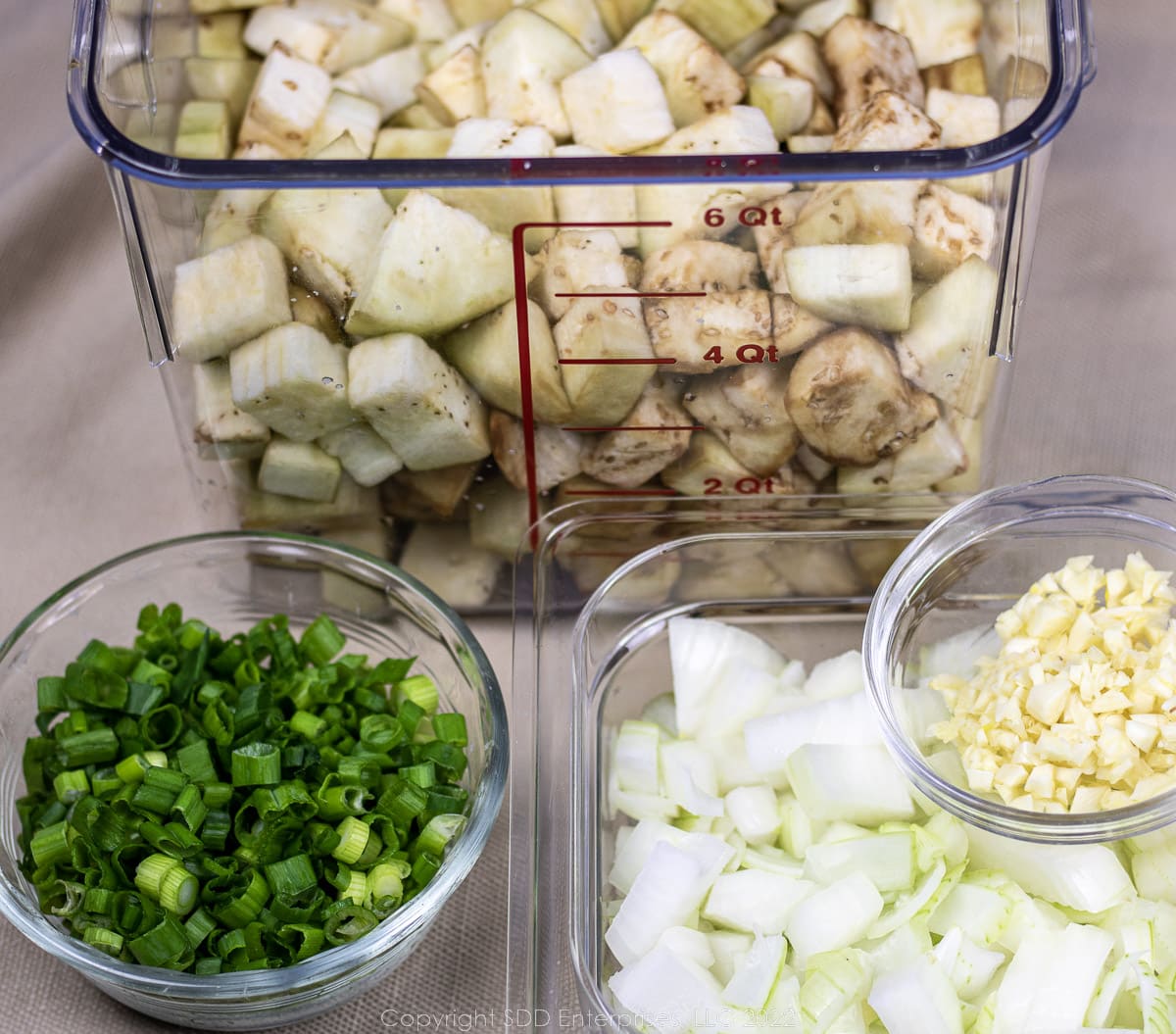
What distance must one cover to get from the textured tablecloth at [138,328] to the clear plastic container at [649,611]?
0.11 meters

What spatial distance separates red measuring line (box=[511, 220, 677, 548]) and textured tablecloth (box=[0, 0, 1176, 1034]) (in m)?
0.16

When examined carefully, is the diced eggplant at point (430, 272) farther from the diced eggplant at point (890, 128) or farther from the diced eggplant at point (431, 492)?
the diced eggplant at point (890, 128)

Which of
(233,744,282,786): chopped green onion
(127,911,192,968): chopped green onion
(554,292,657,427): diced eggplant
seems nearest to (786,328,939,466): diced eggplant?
(554,292,657,427): diced eggplant

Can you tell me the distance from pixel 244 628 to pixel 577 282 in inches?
15.6

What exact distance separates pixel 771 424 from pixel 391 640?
1.10ft

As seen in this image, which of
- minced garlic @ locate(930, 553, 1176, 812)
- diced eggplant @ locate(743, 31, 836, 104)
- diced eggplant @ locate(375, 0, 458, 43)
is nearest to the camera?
minced garlic @ locate(930, 553, 1176, 812)

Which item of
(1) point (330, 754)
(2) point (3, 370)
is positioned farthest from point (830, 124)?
(2) point (3, 370)

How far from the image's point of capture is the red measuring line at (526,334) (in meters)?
1.05

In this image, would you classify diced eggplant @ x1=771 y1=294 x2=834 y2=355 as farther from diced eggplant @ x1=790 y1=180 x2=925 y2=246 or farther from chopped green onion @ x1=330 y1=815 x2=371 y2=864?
chopped green onion @ x1=330 y1=815 x2=371 y2=864

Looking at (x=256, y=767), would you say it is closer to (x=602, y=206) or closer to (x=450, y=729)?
(x=450, y=729)

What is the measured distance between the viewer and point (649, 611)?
3.81ft

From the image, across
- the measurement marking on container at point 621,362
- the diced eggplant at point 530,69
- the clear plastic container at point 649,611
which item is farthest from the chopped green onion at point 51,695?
the diced eggplant at point 530,69

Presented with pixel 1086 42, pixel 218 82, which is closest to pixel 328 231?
pixel 218 82

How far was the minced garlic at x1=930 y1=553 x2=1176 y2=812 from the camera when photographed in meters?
0.92
